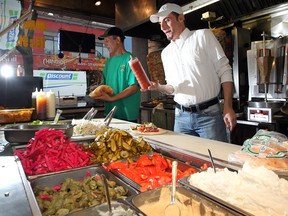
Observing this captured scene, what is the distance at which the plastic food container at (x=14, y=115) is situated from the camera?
2.61 m

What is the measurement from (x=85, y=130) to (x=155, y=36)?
11.6ft

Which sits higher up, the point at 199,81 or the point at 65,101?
the point at 199,81

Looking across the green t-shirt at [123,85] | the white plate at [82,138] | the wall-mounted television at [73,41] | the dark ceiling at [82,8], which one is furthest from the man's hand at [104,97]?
the wall-mounted television at [73,41]

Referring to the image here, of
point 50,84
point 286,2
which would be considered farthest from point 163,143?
point 50,84

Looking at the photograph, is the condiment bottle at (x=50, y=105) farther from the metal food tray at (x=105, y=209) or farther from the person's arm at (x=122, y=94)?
the metal food tray at (x=105, y=209)

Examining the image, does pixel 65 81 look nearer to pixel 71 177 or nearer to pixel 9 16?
pixel 9 16

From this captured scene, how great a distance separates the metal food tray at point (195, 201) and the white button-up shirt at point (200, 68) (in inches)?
61.0

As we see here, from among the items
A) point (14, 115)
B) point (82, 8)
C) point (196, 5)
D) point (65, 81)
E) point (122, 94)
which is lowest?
point (14, 115)

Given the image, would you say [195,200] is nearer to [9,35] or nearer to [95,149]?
[95,149]

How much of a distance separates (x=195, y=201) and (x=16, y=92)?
3.18m

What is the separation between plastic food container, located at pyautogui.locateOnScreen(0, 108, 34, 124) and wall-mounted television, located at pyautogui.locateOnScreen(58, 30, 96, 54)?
11.2 feet

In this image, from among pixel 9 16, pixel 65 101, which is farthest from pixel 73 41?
pixel 9 16

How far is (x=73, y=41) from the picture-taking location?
5.83 meters

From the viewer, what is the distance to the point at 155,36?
5031mm
